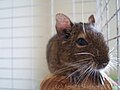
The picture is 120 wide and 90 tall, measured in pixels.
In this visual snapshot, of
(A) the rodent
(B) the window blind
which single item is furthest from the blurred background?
(A) the rodent

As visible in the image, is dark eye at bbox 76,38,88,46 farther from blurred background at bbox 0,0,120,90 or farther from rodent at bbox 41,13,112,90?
blurred background at bbox 0,0,120,90

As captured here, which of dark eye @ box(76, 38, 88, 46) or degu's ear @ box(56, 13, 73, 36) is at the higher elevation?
degu's ear @ box(56, 13, 73, 36)

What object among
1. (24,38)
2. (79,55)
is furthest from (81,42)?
(24,38)

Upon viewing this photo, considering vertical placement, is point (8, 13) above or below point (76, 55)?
above

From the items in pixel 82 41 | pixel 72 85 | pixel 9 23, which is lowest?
pixel 72 85

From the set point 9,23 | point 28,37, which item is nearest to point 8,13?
point 9,23

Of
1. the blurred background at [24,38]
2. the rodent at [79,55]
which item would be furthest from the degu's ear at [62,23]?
the blurred background at [24,38]

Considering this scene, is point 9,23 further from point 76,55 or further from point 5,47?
point 76,55
